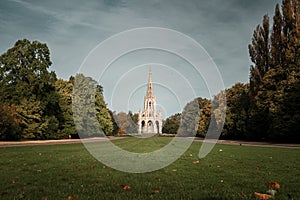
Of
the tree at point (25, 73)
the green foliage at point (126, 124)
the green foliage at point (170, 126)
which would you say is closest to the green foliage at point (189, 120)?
the green foliage at point (170, 126)

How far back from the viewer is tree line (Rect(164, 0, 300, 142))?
105 feet

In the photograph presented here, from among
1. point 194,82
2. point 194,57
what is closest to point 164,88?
point 194,82

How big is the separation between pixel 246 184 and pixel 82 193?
3319 millimetres

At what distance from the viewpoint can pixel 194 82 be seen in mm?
14578

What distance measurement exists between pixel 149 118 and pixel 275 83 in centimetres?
6263

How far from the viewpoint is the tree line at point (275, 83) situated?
105 feet

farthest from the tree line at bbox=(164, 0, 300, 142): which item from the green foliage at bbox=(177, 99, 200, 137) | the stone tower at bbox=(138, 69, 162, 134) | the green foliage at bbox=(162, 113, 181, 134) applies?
the stone tower at bbox=(138, 69, 162, 134)

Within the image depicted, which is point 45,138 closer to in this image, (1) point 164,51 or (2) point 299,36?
(1) point 164,51

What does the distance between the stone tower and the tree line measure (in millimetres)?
48258

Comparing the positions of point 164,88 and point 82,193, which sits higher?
point 164,88

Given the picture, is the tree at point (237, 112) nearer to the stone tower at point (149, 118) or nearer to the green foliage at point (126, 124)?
the green foliage at point (126, 124)

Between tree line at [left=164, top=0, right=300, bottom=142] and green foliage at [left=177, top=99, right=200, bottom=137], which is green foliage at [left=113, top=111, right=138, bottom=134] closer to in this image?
green foliage at [left=177, top=99, right=200, bottom=137]

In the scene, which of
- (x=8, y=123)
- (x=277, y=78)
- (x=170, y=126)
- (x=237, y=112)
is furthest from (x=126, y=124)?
(x=277, y=78)

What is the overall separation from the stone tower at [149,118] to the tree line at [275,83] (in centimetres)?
4826
